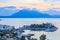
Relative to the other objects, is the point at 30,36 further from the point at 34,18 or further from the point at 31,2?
the point at 31,2

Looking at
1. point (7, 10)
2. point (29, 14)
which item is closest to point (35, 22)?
point (29, 14)

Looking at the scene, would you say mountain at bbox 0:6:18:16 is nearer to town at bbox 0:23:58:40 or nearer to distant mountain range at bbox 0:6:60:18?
distant mountain range at bbox 0:6:60:18

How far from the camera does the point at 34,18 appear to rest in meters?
1.42

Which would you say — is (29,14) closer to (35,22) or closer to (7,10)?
(35,22)

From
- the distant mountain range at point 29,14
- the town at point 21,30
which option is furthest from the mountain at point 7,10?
the town at point 21,30

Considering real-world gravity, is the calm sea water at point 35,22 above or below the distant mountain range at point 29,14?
below

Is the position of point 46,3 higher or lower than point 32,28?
higher

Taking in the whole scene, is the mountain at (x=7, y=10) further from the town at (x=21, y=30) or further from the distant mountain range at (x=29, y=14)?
the town at (x=21, y=30)

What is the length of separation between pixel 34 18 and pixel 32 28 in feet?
0.36

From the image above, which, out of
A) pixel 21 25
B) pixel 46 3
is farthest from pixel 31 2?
pixel 21 25

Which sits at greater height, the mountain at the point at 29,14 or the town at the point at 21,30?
the mountain at the point at 29,14

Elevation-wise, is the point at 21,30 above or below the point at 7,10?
below

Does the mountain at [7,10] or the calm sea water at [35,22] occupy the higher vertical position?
the mountain at [7,10]

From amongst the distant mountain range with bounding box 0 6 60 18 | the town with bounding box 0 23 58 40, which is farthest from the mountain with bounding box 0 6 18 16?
the town with bounding box 0 23 58 40
